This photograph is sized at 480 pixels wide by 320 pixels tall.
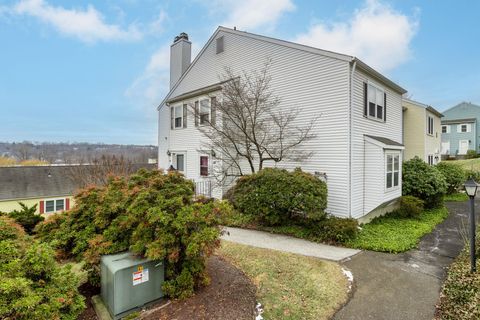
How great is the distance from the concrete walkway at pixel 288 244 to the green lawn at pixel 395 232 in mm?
765

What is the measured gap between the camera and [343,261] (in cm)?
Result: 641

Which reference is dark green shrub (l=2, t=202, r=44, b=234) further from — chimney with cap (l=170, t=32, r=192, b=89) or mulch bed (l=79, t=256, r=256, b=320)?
chimney with cap (l=170, t=32, r=192, b=89)

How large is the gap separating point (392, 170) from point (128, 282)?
10.6 metres

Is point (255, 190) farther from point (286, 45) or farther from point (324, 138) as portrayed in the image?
point (286, 45)

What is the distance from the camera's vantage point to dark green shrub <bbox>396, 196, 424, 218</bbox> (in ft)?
34.3

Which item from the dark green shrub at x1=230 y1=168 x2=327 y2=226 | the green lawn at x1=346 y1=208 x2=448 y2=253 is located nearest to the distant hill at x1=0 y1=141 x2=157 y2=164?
the dark green shrub at x1=230 y1=168 x2=327 y2=226

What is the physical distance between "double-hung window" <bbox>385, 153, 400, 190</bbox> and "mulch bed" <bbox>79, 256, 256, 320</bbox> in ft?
26.3

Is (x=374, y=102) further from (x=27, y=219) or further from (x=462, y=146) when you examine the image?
(x=462, y=146)

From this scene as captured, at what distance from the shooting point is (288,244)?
305 inches

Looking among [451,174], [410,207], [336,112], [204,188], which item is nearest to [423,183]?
[410,207]

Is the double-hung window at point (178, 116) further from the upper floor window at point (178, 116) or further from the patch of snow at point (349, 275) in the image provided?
the patch of snow at point (349, 275)

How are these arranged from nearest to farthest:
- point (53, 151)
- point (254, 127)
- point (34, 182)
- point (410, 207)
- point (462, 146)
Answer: point (410, 207)
point (254, 127)
point (34, 182)
point (462, 146)
point (53, 151)

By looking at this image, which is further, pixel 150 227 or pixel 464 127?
pixel 464 127

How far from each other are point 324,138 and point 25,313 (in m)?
9.47
